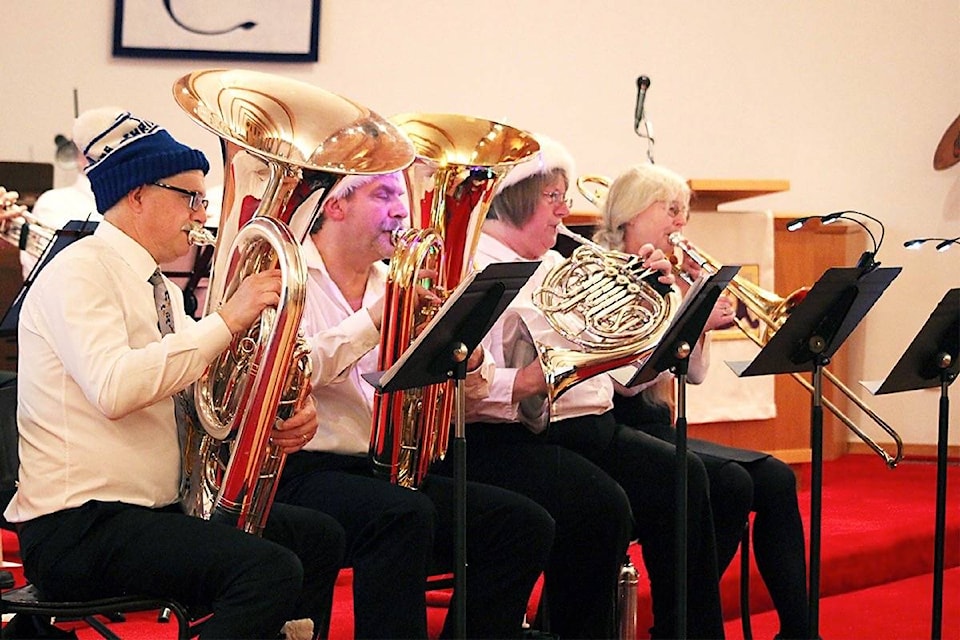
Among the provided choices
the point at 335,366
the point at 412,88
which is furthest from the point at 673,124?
the point at 335,366

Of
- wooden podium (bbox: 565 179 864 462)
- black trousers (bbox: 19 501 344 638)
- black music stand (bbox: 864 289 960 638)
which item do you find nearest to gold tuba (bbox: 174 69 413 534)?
black trousers (bbox: 19 501 344 638)

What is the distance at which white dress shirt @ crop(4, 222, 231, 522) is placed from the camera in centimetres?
236

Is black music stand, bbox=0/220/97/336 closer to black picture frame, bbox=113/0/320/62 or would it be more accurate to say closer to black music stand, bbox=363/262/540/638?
black music stand, bbox=363/262/540/638

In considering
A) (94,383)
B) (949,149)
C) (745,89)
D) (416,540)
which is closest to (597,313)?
(416,540)

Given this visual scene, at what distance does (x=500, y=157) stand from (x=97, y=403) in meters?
1.20

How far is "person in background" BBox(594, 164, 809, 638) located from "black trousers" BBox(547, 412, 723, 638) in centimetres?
17

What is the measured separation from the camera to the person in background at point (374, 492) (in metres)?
2.80

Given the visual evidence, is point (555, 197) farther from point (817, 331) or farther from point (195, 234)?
point (195, 234)

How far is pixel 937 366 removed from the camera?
10.8 ft

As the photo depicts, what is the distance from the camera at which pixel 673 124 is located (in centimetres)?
677

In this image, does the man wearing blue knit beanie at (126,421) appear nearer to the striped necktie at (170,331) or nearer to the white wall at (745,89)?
the striped necktie at (170,331)

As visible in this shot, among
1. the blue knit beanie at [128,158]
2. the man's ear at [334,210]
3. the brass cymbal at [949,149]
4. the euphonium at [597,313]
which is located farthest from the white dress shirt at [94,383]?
the brass cymbal at [949,149]

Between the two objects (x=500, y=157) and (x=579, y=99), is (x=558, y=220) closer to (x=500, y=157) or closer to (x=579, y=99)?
(x=500, y=157)

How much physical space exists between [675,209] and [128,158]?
179 centimetres
